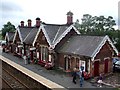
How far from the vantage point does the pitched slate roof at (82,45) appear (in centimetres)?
2367

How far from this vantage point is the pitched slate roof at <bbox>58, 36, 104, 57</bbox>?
77.7ft

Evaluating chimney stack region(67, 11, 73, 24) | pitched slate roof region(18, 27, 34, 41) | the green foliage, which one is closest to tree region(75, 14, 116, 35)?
the green foliage

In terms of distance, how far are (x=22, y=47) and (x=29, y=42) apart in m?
3.90

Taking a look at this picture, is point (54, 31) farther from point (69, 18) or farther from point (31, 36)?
point (31, 36)

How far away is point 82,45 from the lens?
25.8m

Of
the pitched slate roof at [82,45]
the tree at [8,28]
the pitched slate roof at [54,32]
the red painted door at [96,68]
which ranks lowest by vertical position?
the red painted door at [96,68]

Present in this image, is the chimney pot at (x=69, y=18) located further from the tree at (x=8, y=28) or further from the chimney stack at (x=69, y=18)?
the tree at (x=8, y=28)

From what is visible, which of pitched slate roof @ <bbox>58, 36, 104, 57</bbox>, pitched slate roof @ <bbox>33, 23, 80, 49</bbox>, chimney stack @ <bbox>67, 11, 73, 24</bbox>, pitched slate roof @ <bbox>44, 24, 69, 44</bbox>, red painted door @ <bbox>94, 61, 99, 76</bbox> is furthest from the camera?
chimney stack @ <bbox>67, 11, 73, 24</bbox>

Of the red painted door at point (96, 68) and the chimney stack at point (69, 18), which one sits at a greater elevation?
the chimney stack at point (69, 18)

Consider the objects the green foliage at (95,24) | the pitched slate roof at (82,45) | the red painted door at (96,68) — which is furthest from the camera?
the green foliage at (95,24)

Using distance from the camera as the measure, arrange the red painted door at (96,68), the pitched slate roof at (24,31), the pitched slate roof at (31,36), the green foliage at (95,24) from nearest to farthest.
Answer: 1. the red painted door at (96,68)
2. the pitched slate roof at (31,36)
3. the pitched slate roof at (24,31)
4. the green foliage at (95,24)

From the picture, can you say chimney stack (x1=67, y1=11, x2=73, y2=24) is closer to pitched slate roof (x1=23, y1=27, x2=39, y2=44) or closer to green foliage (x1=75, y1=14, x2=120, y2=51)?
pitched slate roof (x1=23, y1=27, x2=39, y2=44)

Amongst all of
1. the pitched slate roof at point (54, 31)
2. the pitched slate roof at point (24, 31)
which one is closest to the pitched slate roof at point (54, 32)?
the pitched slate roof at point (54, 31)

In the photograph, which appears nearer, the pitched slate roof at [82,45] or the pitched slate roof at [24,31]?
the pitched slate roof at [82,45]
